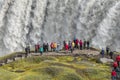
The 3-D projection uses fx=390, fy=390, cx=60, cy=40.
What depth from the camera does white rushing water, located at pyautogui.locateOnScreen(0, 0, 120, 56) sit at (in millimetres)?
114250

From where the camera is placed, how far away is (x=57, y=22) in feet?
420

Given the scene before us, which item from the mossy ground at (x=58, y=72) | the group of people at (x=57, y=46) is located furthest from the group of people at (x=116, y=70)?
the group of people at (x=57, y=46)

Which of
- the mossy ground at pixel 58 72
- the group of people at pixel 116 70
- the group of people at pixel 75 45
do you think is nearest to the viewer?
the group of people at pixel 116 70

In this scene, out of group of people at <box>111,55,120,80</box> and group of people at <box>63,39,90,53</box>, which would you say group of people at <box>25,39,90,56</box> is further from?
group of people at <box>111,55,120,80</box>

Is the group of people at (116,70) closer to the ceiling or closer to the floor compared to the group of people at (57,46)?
closer to the floor

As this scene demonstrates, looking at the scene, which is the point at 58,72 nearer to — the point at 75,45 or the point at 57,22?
the point at 75,45

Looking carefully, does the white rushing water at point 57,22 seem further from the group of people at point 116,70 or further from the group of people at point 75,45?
the group of people at point 116,70

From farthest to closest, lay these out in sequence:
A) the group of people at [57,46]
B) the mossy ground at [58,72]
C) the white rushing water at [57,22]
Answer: the white rushing water at [57,22]
the group of people at [57,46]
the mossy ground at [58,72]

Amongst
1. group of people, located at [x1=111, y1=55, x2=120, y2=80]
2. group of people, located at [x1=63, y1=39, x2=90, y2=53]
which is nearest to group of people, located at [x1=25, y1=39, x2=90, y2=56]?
group of people, located at [x1=63, y1=39, x2=90, y2=53]

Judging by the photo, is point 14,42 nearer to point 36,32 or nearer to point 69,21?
point 36,32

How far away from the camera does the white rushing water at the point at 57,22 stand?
114250 mm

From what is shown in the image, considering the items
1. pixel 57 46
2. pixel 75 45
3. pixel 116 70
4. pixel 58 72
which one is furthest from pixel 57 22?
pixel 116 70

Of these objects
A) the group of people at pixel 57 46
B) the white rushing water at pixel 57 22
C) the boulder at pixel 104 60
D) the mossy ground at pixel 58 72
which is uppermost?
the white rushing water at pixel 57 22

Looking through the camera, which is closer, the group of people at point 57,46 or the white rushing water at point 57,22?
the group of people at point 57,46
